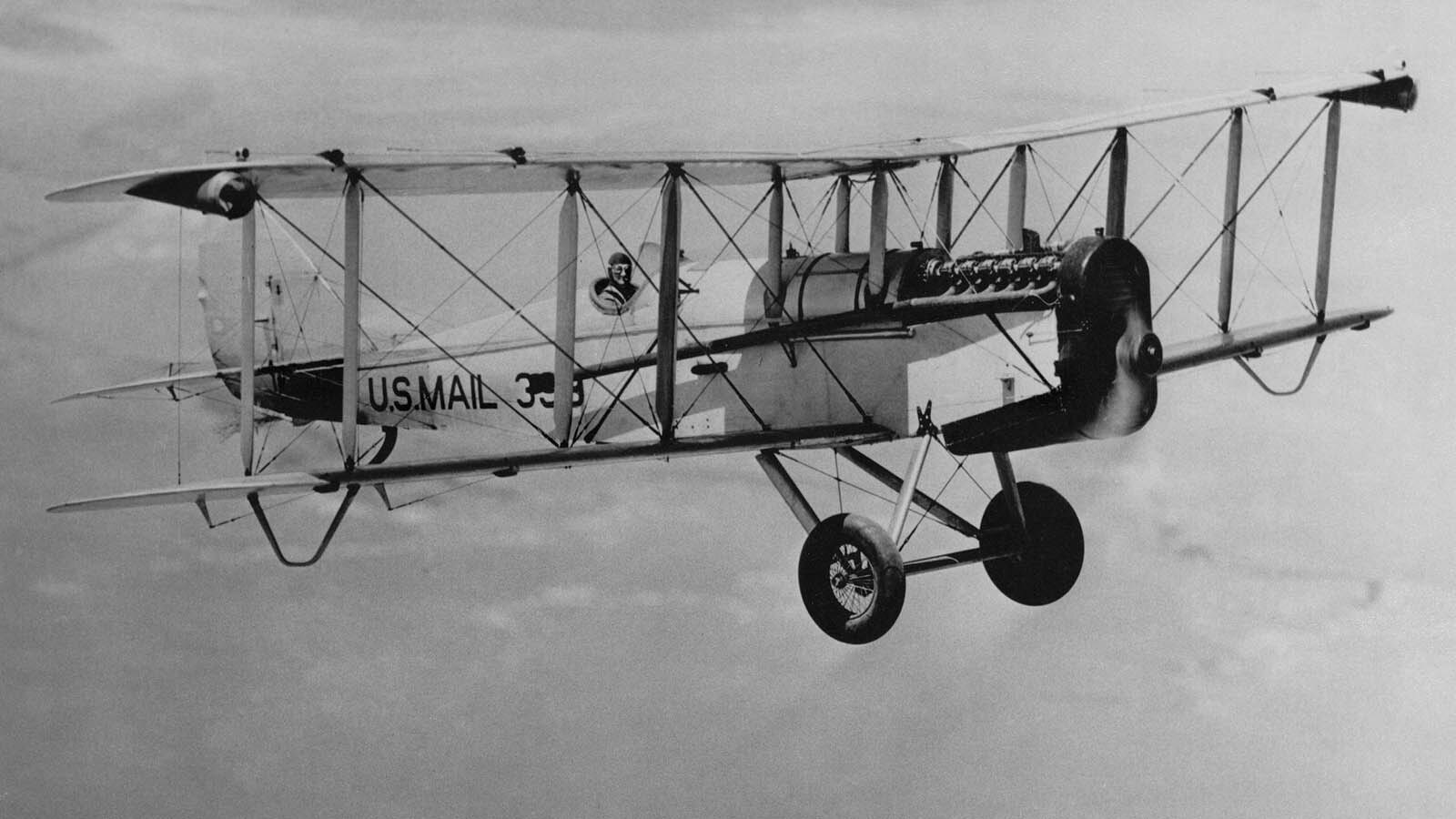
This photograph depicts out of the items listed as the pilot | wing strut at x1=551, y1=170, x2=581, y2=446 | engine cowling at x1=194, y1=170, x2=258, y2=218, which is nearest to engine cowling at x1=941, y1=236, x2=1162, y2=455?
wing strut at x1=551, y1=170, x2=581, y2=446

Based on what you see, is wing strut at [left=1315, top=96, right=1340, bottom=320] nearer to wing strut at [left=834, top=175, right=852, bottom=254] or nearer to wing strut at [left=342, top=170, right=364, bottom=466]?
wing strut at [left=834, top=175, right=852, bottom=254]

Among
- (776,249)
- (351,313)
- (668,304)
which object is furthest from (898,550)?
(351,313)

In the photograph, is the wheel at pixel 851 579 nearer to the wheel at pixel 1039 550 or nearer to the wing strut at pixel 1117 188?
the wheel at pixel 1039 550

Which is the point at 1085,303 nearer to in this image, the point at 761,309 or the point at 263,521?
the point at 761,309

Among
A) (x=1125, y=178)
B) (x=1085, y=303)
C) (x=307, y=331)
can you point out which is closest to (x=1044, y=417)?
(x=1085, y=303)

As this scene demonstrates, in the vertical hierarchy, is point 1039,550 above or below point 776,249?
below

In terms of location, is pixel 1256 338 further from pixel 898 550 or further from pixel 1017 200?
pixel 898 550
